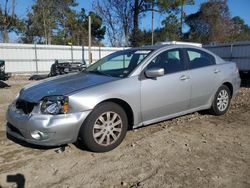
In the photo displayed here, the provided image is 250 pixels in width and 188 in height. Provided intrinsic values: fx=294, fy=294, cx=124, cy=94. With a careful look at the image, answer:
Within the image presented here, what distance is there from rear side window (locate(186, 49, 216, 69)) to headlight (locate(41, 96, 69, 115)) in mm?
2569

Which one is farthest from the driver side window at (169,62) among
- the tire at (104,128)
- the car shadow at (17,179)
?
the car shadow at (17,179)

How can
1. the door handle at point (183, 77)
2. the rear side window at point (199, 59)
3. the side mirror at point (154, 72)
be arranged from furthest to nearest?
the rear side window at point (199, 59), the door handle at point (183, 77), the side mirror at point (154, 72)

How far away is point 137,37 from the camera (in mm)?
33562

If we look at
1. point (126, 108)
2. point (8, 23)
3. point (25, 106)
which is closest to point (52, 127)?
point (25, 106)

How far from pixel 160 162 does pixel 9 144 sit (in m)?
2.42

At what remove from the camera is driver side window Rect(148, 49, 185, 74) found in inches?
196

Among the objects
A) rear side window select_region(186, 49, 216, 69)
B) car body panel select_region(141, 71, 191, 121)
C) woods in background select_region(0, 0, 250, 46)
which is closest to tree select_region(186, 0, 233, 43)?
woods in background select_region(0, 0, 250, 46)

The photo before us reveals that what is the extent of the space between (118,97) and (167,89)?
102cm

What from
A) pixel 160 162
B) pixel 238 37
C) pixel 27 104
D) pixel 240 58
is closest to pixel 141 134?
pixel 160 162

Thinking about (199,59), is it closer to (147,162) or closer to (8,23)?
(147,162)

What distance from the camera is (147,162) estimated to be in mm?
3857

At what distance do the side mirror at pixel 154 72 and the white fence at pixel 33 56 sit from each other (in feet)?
57.4

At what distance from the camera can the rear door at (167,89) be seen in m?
4.67

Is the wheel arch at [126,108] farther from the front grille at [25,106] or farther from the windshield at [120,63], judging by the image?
the front grille at [25,106]
